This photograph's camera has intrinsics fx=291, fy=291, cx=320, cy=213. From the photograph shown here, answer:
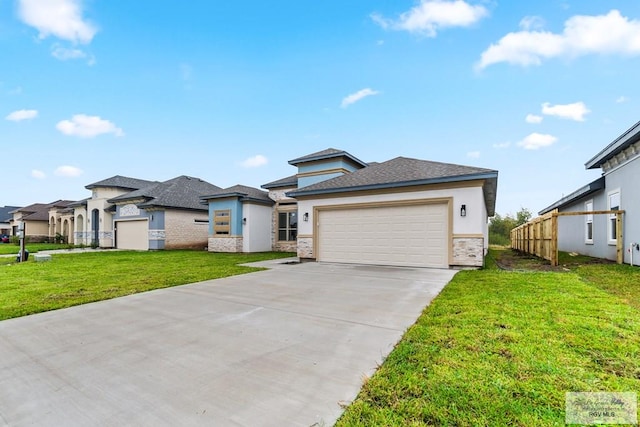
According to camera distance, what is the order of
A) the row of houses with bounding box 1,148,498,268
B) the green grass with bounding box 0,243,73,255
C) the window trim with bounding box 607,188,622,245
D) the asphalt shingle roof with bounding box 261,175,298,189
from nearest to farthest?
the row of houses with bounding box 1,148,498,268 < the window trim with bounding box 607,188,622,245 < the asphalt shingle roof with bounding box 261,175,298,189 < the green grass with bounding box 0,243,73,255

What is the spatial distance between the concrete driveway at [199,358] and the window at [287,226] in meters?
12.0

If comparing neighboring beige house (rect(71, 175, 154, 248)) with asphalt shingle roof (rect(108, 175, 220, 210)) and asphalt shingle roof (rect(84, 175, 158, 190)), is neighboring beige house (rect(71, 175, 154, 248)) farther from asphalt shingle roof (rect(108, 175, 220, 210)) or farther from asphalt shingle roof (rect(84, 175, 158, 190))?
asphalt shingle roof (rect(108, 175, 220, 210))

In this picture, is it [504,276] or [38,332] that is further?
[504,276]

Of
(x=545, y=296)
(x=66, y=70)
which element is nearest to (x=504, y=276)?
(x=545, y=296)

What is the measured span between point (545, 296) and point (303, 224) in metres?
8.42

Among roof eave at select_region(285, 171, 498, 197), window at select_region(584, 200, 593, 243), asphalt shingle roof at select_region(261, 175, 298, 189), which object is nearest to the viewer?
Result: roof eave at select_region(285, 171, 498, 197)

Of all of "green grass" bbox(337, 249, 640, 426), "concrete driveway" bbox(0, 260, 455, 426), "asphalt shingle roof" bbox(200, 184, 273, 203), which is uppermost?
"asphalt shingle roof" bbox(200, 184, 273, 203)

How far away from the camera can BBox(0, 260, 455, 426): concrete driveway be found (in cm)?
212

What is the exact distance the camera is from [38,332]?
3828mm

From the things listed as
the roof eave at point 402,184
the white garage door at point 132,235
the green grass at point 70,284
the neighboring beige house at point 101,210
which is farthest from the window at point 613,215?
the neighboring beige house at point 101,210

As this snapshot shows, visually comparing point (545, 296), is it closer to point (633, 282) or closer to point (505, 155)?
point (633, 282)

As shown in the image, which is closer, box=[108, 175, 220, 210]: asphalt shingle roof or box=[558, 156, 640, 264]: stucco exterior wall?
box=[558, 156, 640, 264]: stucco exterior wall

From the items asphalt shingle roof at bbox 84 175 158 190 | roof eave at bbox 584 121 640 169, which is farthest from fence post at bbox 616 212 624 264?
asphalt shingle roof at bbox 84 175 158 190

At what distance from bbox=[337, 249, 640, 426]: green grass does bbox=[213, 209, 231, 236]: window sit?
47.7 feet
